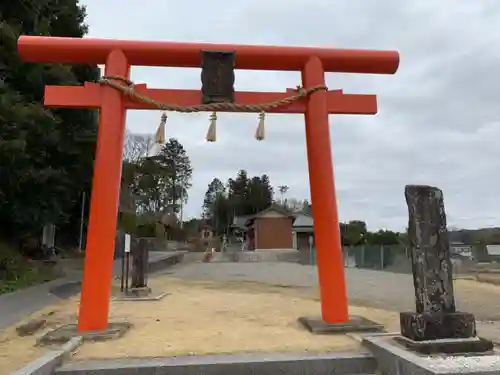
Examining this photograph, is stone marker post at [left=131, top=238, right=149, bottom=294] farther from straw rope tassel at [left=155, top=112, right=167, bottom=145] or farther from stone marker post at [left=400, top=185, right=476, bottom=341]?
stone marker post at [left=400, top=185, right=476, bottom=341]

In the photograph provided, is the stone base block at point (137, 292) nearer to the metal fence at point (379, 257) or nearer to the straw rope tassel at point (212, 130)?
the straw rope tassel at point (212, 130)

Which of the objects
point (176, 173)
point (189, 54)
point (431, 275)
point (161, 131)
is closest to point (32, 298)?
point (161, 131)

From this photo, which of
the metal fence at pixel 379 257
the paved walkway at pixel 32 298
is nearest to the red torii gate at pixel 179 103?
the paved walkway at pixel 32 298

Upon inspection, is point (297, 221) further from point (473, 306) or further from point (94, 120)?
point (473, 306)

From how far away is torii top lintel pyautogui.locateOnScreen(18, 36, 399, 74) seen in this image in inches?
257

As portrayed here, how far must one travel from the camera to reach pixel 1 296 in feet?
32.1

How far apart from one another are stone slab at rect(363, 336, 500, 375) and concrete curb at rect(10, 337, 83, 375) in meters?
3.25

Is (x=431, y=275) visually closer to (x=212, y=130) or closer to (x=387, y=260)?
(x=212, y=130)

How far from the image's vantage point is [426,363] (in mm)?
3617

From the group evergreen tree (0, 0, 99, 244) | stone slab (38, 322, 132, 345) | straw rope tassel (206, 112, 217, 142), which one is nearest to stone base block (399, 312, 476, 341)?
stone slab (38, 322, 132, 345)

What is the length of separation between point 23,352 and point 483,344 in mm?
5090

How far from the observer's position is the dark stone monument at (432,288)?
4.09 m

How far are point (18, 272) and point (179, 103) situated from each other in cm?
954

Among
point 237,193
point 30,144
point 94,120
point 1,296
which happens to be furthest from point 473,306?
point 237,193
